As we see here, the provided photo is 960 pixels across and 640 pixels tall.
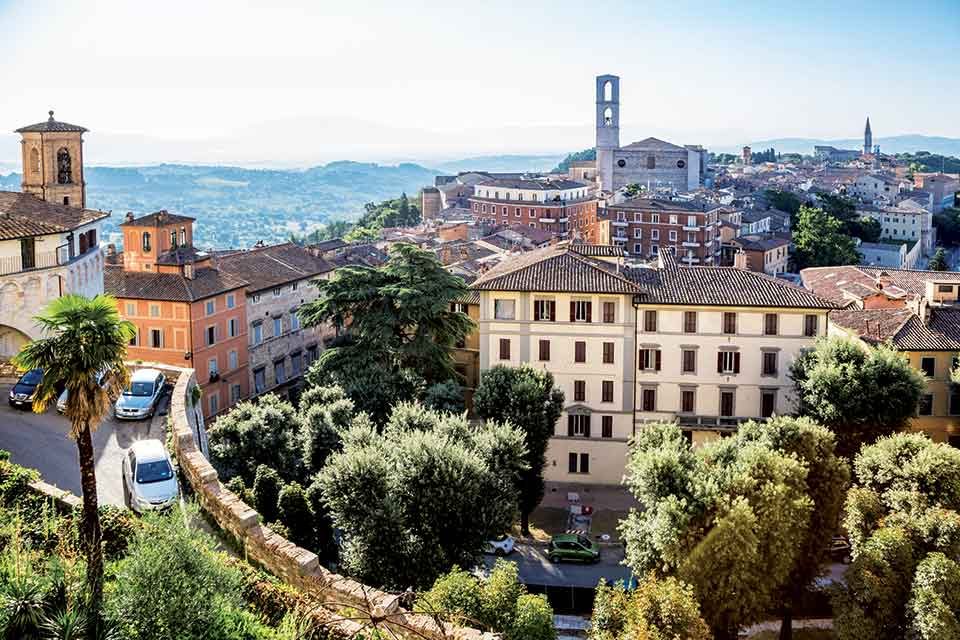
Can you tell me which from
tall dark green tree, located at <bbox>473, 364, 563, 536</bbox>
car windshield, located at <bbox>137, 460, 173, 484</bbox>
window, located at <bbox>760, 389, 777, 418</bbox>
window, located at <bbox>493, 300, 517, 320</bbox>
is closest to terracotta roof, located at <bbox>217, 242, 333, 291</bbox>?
window, located at <bbox>493, 300, 517, 320</bbox>

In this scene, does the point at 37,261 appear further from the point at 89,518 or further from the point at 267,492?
the point at 89,518

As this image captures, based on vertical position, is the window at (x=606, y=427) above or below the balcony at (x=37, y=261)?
below

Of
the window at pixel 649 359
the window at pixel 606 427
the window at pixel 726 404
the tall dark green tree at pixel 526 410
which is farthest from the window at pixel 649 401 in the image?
the tall dark green tree at pixel 526 410

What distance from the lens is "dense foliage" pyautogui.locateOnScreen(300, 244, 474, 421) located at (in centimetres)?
3662

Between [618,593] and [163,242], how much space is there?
33.3 m

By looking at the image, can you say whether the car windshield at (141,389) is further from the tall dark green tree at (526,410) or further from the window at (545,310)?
the window at (545,310)

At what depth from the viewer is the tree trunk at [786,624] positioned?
1003 inches

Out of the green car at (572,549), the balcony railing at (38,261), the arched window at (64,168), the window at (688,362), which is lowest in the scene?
the green car at (572,549)

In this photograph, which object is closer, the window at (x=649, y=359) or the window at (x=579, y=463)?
the window at (x=649, y=359)

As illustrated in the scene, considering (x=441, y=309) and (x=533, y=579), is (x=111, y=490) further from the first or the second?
(x=441, y=309)

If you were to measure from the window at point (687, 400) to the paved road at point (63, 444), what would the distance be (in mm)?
20695

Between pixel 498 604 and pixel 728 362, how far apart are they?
2261 cm

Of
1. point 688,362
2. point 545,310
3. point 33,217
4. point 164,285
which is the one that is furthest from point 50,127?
point 688,362

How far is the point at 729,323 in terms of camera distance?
1447 inches
